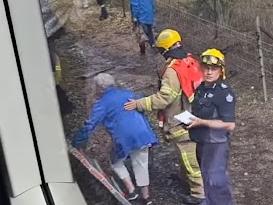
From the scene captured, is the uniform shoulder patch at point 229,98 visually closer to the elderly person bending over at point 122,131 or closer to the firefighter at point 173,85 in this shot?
the firefighter at point 173,85

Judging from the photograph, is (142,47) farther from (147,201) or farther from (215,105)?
(147,201)

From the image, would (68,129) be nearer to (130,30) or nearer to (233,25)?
(130,30)

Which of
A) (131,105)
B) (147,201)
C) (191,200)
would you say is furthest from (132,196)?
(131,105)

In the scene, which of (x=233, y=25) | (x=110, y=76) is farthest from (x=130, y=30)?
(x=233, y=25)

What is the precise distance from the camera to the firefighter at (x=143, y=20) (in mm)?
1570

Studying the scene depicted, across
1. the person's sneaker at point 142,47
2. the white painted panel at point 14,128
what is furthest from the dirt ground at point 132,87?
the white painted panel at point 14,128

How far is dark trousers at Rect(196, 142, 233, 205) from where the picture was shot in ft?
5.43

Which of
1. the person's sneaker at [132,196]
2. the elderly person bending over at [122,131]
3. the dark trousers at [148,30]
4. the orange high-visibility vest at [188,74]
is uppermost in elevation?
the dark trousers at [148,30]

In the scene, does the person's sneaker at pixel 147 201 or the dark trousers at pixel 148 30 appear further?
the person's sneaker at pixel 147 201

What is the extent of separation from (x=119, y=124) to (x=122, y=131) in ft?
0.08

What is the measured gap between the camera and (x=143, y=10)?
1.58 m

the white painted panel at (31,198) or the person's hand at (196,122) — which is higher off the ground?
the person's hand at (196,122)

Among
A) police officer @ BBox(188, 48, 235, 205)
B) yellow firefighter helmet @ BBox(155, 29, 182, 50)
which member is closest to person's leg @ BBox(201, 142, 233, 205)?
police officer @ BBox(188, 48, 235, 205)

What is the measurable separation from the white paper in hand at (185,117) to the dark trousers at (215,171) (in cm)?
8
